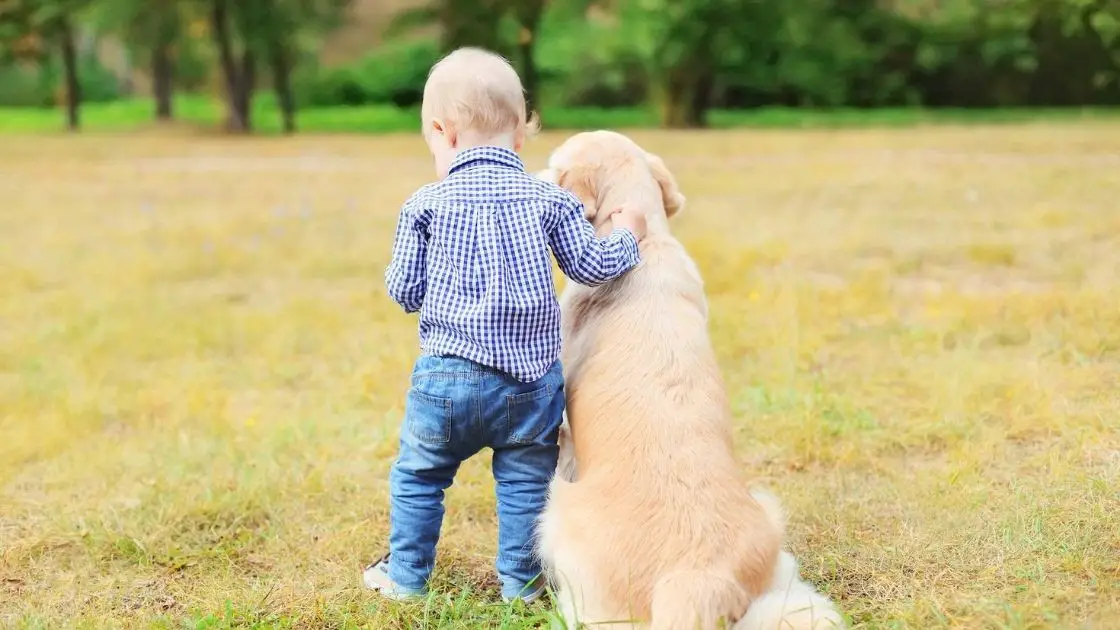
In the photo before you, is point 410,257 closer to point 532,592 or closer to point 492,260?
point 492,260

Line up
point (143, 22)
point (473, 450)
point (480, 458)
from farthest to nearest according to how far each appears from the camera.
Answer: point (143, 22) → point (480, 458) → point (473, 450)

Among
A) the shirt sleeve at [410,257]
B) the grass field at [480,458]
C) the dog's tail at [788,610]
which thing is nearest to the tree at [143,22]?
the grass field at [480,458]

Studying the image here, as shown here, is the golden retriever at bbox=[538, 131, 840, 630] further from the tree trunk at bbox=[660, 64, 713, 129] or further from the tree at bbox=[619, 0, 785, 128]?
the tree trunk at bbox=[660, 64, 713, 129]

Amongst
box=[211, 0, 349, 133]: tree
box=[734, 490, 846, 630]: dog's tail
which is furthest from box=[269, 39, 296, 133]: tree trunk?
box=[734, 490, 846, 630]: dog's tail

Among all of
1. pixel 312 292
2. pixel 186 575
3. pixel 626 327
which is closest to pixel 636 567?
pixel 626 327

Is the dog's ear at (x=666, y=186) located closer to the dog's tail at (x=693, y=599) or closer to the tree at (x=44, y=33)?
the dog's tail at (x=693, y=599)

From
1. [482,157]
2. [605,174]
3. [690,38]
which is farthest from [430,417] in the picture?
[690,38]

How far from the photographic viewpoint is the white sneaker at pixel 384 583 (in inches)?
124

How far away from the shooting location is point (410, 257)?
9.90 feet

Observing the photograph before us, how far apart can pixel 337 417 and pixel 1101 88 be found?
3317 centimetres

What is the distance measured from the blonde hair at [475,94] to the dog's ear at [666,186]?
25.3 inches

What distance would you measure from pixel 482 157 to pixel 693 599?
1.32m

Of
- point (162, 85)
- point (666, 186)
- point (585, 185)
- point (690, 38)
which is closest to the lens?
point (585, 185)

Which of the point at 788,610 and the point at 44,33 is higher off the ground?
the point at 44,33
